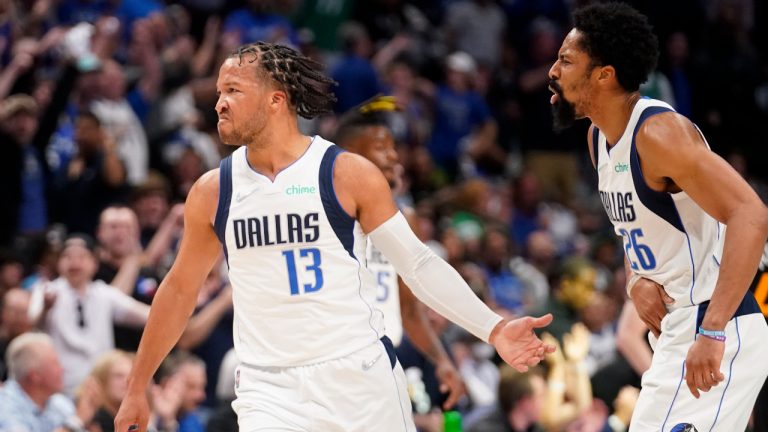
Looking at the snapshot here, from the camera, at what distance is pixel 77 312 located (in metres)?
8.76

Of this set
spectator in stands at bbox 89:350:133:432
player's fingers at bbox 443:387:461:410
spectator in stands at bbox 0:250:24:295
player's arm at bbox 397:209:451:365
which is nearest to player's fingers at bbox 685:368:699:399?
player's fingers at bbox 443:387:461:410

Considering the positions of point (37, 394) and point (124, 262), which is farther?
point (124, 262)

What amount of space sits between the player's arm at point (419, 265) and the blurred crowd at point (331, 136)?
1.97 m

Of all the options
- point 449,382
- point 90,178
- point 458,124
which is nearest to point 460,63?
point 458,124

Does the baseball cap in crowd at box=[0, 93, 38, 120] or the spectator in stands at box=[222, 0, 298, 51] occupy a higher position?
the spectator in stands at box=[222, 0, 298, 51]

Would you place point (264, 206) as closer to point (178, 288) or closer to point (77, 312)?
point (178, 288)

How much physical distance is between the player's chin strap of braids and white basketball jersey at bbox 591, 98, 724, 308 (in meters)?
0.69

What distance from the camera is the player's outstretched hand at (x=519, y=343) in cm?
503

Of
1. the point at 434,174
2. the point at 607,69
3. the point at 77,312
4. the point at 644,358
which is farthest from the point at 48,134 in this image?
the point at 607,69

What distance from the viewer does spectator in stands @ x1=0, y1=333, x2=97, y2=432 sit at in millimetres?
7379

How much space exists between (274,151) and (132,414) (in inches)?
47.2

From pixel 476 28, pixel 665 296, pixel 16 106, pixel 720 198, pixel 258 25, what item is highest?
pixel 258 25

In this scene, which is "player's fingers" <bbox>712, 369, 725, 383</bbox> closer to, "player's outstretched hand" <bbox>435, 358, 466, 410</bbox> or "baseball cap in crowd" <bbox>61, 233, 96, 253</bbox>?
"player's outstretched hand" <bbox>435, 358, 466, 410</bbox>

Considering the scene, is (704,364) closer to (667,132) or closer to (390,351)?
(667,132)
